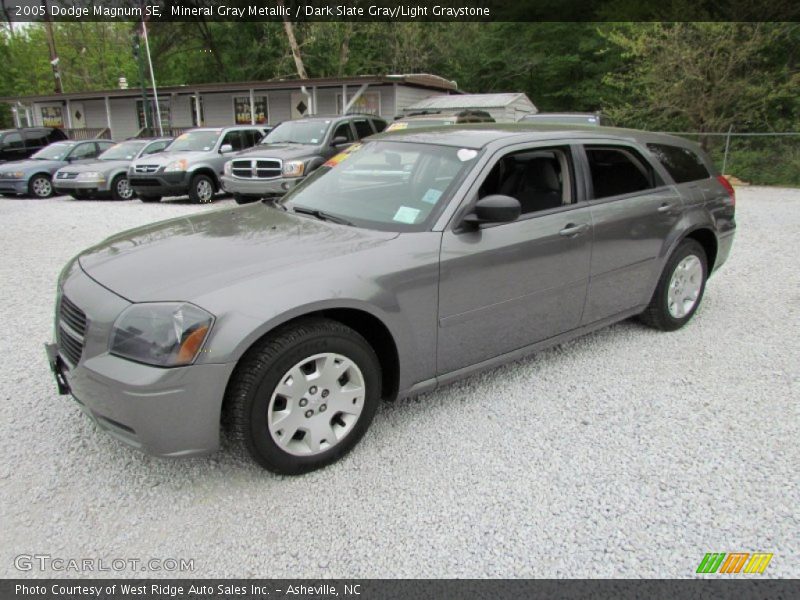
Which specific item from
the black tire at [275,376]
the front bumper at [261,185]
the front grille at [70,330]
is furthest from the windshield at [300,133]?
the black tire at [275,376]

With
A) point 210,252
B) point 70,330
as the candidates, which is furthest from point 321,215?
point 70,330

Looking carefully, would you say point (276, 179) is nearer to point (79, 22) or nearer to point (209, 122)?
point (209, 122)

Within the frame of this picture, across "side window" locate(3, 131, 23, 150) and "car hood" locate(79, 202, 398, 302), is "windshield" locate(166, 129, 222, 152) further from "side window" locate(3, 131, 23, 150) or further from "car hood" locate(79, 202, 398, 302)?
"car hood" locate(79, 202, 398, 302)

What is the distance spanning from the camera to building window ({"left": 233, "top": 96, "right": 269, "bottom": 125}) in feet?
86.9

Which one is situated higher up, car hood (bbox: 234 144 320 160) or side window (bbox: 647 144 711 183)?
side window (bbox: 647 144 711 183)

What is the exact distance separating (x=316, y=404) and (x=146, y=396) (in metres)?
0.77

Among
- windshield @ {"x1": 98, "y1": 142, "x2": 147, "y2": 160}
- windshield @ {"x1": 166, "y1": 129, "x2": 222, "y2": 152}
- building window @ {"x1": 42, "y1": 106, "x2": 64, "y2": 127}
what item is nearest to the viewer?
windshield @ {"x1": 166, "y1": 129, "x2": 222, "y2": 152}

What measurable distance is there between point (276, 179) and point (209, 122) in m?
19.4

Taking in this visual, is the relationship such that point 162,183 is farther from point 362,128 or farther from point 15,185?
point 15,185

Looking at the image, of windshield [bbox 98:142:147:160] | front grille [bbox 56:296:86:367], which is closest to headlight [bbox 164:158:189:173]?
windshield [bbox 98:142:147:160]

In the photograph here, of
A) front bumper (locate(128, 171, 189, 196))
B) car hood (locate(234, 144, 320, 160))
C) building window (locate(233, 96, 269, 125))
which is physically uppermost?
building window (locate(233, 96, 269, 125))

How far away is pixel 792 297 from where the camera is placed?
5.66 meters

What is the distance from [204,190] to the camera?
12875 mm
